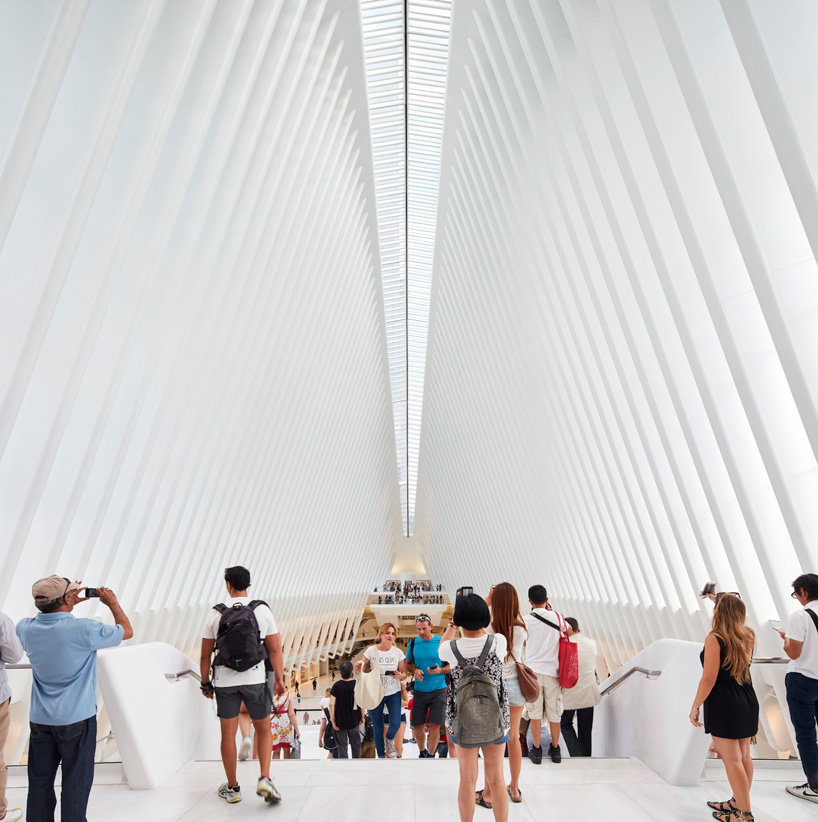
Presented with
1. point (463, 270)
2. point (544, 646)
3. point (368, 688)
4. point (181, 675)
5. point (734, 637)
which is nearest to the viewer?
point (734, 637)

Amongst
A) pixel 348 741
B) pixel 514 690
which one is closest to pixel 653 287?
pixel 514 690

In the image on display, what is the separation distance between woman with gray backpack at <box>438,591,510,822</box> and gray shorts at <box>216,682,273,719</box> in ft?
4.09

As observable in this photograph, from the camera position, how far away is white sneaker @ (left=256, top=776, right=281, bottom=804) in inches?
146

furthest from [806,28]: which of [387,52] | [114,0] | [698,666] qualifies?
[387,52]

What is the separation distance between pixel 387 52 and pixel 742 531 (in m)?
11.3

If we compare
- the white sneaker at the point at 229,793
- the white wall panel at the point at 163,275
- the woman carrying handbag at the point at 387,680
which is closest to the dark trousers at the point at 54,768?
the white sneaker at the point at 229,793

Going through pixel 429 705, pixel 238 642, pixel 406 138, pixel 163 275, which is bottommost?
pixel 429 705

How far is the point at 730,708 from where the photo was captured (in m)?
3.63

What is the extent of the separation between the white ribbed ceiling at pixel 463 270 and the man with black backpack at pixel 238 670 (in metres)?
2.69

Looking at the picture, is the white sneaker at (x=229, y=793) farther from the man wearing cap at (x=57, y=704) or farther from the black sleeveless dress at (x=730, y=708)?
the black sleeveless dress at (x=730, y=708)

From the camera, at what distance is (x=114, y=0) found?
17.0 ft

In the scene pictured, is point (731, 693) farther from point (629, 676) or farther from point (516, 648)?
point (629, 676)

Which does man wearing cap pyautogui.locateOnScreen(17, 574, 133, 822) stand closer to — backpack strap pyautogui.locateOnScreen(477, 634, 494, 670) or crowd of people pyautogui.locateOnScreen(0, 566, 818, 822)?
crowd of people pyautogui.locateOnScreen(0, 566, 818, 822)

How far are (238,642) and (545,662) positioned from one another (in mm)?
2518
